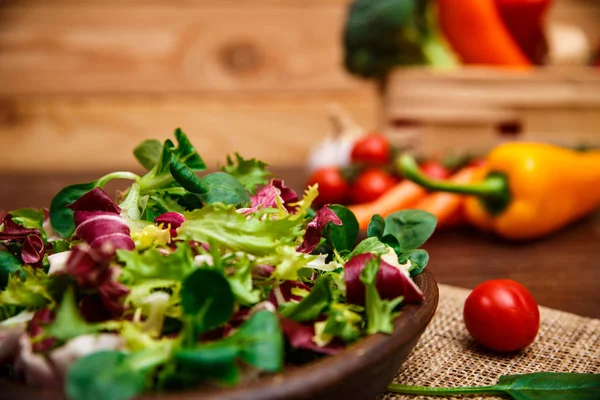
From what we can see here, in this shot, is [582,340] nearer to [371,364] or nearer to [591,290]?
[591,290]

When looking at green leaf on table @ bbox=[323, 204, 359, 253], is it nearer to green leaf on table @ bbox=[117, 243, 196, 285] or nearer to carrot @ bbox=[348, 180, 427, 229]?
green leaf on table @ bbox=[117, 243, 196, 285]

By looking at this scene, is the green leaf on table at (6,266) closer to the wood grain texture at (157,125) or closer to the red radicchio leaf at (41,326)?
the red radicchio leaf at (41,326)

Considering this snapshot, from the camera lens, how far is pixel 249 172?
76cm

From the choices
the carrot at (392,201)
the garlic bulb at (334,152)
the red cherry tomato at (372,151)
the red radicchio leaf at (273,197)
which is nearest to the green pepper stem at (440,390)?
the red radicchio leaf at (273,197)

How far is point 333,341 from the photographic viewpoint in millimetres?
466

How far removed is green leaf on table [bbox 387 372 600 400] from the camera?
57cm

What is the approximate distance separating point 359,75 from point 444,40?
0.30 metres

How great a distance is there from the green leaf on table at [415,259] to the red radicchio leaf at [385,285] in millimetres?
67

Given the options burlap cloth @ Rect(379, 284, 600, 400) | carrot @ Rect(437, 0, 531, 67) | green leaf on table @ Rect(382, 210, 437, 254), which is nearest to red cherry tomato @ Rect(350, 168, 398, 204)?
carrot @ Rect(437, 0, 531, 67)

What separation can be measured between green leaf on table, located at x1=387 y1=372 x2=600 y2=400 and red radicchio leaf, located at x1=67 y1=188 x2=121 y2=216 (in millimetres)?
326

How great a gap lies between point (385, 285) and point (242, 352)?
0.16 m

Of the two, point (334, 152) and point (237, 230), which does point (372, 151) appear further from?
point (237, 230)

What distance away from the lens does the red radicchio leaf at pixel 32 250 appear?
561 mm

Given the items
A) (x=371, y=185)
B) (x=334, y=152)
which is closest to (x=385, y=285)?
(x=371, y=185)
